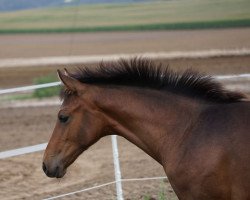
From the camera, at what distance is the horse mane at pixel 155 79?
4168mm

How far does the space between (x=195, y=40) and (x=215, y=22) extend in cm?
142

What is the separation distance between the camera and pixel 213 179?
383 centimetres

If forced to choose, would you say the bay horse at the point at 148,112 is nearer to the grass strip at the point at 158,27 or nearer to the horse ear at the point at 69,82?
the horse ear at the point at 69,82

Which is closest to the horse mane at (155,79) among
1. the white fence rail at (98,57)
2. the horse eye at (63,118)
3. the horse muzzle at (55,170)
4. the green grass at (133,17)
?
the horse eye at (63,118)

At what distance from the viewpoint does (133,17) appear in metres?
25.4

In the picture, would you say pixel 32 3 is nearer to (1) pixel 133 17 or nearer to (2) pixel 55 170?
(1) pixel 133 17

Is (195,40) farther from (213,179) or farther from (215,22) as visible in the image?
(213,179)

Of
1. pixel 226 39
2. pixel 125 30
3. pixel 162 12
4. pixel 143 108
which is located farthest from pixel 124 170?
pixel 125 30

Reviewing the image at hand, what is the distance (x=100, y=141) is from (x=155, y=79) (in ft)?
20.9

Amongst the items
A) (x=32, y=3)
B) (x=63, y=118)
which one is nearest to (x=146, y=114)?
(x=63, y=118)

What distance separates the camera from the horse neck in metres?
4.16

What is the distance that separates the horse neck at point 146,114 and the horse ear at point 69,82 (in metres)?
0.18

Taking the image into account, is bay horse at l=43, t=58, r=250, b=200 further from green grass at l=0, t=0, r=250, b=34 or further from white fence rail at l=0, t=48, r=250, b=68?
white fence rail at l=0, t=48, r=250, b=68

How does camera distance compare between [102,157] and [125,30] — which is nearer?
[102,157]
